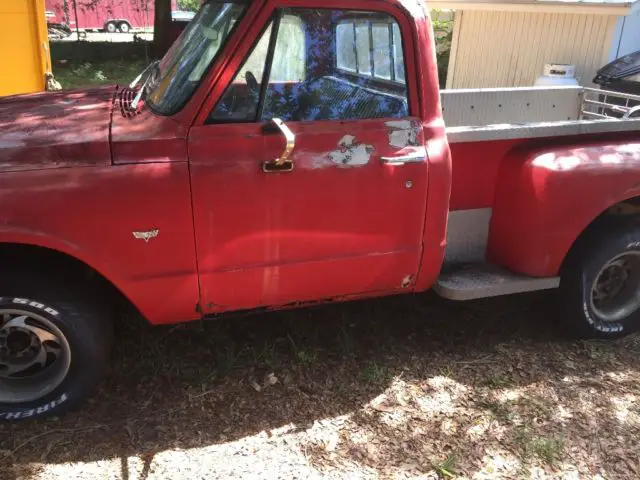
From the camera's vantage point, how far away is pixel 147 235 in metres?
2.78

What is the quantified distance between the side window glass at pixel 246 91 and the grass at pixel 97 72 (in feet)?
34.5

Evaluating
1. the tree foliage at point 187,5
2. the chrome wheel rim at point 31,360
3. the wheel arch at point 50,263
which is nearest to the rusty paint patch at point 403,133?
the wheel arch at point 50,263

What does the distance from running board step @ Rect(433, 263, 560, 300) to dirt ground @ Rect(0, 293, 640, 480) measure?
0.47 metres

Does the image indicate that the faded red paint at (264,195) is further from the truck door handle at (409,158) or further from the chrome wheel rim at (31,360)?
the chrome wheel rim at (31,360)

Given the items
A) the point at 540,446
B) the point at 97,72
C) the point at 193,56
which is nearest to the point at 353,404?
the point at 540,446

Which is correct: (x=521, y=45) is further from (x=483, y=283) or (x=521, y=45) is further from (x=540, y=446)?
(x=540, y=446)

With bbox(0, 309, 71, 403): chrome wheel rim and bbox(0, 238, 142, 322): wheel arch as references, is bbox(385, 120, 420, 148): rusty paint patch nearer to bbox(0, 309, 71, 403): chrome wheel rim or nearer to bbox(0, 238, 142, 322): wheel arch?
bbox(0, 238, 142, 322): wheel arch

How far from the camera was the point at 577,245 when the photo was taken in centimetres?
359

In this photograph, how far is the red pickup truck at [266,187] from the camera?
276 cm

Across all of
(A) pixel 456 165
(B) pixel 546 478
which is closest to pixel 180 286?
(A) pixel 456 165

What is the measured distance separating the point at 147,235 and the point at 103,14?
26.2m

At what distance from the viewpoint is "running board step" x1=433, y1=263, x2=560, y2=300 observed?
335 cm

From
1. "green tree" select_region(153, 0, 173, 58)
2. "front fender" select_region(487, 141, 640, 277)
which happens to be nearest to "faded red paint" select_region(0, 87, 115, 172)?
"front fender" select_region(487, 141, 640, 277)

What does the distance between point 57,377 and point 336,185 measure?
1619 millimetres
